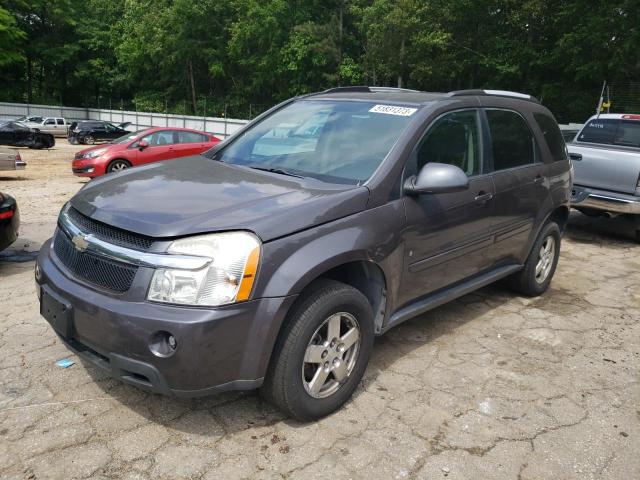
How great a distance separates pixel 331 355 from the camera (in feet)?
9.74

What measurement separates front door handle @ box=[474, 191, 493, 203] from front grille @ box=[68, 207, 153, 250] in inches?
92.9

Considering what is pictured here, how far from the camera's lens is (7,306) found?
440 cm

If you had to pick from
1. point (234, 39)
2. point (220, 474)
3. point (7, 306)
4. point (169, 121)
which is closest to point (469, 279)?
point (220, 474)

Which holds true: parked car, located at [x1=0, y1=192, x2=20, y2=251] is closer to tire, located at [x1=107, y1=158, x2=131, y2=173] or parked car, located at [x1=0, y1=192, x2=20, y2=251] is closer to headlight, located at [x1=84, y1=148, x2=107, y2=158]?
tire, located at [x1=107, y1=158, x2=131, y2=173]

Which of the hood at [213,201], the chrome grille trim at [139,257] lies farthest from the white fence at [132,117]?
the chrome grille trim at [139,257]

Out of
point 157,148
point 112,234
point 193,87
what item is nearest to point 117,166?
point 157,148

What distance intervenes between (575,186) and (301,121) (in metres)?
5.61

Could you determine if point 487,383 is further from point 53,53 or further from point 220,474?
point 53,53

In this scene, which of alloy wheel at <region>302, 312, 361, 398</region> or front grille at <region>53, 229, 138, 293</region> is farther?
alloy wheel at <region>302, 312, 361, 398</region>

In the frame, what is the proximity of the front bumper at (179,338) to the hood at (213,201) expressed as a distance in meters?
0.33

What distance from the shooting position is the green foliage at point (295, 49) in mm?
28438

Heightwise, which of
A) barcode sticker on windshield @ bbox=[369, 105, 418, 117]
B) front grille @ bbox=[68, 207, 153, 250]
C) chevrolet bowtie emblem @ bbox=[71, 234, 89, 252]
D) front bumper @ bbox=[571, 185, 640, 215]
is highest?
barcode sticker on windshield @ bbox=[369, 105, 418, 117]

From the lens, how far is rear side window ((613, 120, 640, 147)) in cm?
822

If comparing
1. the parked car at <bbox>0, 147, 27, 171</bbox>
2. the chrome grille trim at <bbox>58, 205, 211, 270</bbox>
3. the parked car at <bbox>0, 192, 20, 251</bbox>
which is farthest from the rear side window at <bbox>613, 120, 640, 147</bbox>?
the parked car at <bbox>0, 147, 27, 171</bbox>
